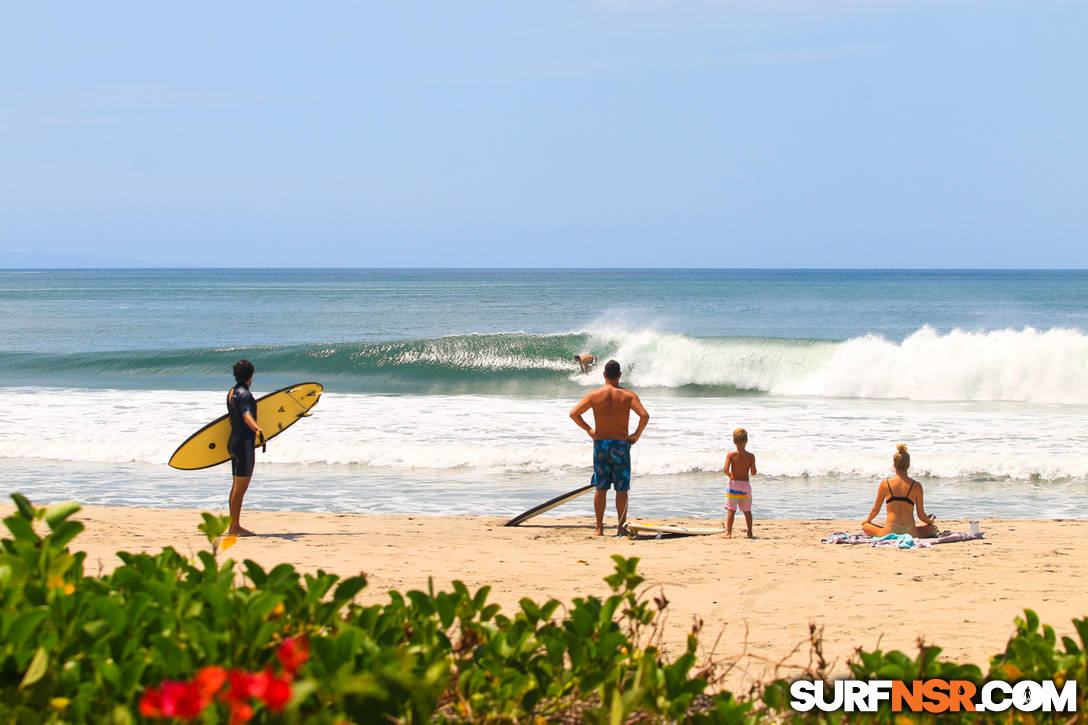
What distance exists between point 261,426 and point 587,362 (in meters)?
15.9

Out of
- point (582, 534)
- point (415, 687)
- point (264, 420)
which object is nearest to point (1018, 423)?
point (582, 534)

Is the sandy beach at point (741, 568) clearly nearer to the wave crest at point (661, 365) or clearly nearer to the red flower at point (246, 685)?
the red flower at point (246, 685)

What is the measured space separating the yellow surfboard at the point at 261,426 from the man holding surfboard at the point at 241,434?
1.33 metres

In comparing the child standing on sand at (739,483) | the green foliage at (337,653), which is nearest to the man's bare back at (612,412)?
the child standing on sand at (739,483)

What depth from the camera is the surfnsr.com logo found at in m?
2.30

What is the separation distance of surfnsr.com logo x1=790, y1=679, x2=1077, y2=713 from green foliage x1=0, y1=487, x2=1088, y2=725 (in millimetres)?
26

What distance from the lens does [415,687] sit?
172 centimetres

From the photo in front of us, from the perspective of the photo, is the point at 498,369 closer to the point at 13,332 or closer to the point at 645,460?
the point at 645,460

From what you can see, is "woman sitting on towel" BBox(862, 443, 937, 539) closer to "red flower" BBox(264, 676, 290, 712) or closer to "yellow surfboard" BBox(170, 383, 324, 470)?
"yellow surfboard" BBox(170, 383, 324, 470)

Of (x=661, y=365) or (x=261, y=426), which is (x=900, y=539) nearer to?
(x=261, y=426)

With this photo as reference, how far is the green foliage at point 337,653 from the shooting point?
1877 mm

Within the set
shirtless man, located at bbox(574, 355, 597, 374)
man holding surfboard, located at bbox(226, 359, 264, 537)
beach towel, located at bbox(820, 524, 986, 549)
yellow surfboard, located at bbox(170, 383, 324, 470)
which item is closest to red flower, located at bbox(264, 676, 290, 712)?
man holding surfboard, located at bbox(226, 359, 264, 537)

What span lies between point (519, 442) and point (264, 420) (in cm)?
432

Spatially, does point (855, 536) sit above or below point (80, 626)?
below
